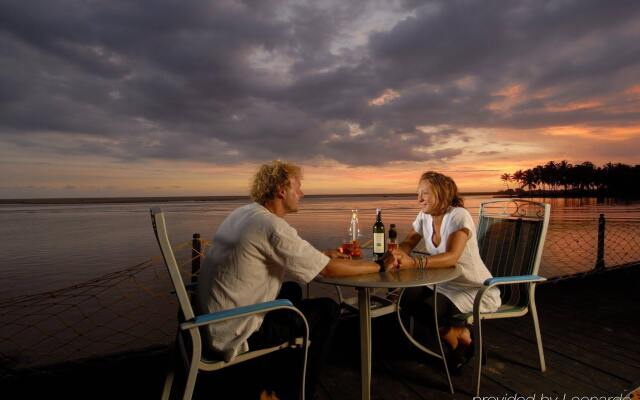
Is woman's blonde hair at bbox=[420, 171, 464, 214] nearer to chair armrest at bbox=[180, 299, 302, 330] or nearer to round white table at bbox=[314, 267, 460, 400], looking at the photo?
round white table at bbox=[314, 267, 460, 400]

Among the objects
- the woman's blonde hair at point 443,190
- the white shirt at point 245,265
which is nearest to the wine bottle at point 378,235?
the woman's blonde hair at point 443,190

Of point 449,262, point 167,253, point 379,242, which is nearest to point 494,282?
point 449,262

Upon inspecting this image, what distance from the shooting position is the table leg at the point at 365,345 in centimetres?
170

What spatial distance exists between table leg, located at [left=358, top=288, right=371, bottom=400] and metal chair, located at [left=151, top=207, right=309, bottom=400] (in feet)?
1.14

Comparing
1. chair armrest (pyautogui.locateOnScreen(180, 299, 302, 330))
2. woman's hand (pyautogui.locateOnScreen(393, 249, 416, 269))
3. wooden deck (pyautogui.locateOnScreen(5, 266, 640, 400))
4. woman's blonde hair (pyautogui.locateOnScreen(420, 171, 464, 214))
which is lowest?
wooden deck (pyautogui.locateOnScreen(5, 266, 640, 400))

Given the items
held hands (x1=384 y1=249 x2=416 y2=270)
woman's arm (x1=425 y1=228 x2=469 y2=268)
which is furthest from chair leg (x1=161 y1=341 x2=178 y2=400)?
woman's arm (x1=425 y1=228 x2=469 y2=268)

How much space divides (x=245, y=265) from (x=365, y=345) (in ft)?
2.64

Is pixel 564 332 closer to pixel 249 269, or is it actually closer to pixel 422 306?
pixel 422 306

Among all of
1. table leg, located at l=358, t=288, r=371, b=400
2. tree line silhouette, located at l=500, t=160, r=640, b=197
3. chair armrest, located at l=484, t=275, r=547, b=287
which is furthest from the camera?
tree line silhouette, located at l=500, t=160, r=640, b=197

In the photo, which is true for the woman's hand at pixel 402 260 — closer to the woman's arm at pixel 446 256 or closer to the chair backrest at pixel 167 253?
the woman's arm at pixel 446 256

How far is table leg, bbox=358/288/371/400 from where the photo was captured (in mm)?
1697

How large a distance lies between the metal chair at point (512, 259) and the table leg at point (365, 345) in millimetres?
689

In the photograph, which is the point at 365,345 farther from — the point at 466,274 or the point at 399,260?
the point at 466,274

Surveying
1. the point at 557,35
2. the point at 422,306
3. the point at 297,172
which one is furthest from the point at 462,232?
the point at 557,35
